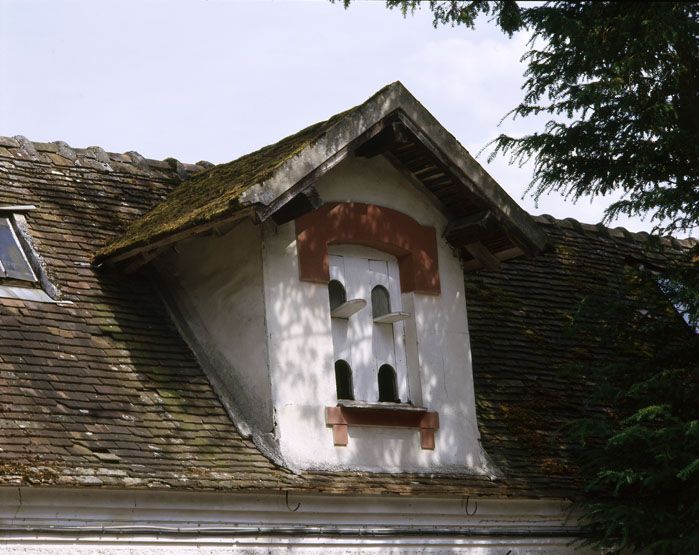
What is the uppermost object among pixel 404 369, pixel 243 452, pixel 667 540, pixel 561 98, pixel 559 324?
pixel 561 98

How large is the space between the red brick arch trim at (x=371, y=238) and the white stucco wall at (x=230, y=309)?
0.51m

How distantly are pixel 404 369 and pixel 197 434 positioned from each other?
2.40m

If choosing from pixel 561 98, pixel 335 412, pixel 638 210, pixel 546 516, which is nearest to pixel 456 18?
pixel 561 98

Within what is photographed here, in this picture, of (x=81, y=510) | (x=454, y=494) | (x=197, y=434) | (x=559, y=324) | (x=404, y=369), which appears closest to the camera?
(x=81, y=510)

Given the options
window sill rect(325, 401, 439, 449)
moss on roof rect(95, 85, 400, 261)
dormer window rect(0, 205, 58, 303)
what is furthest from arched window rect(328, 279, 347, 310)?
dormer window rect(0, 205, 58, 303)

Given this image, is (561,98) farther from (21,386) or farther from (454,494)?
(21,386)

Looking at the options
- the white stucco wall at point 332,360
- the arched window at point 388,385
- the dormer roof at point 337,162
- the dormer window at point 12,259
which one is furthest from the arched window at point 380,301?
the dormer window at point 12,259

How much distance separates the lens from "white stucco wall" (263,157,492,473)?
11.7 m

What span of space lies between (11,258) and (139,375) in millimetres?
1724

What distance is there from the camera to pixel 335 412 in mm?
11789

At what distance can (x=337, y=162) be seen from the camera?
1220 cm

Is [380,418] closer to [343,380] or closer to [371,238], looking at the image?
[343,380]

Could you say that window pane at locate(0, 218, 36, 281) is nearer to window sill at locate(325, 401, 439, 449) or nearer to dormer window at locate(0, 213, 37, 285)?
dormer window at locate(0, 213, 37, 285)

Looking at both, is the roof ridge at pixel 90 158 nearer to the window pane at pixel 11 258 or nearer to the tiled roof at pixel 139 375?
the tiled roof at pixel 139 375
